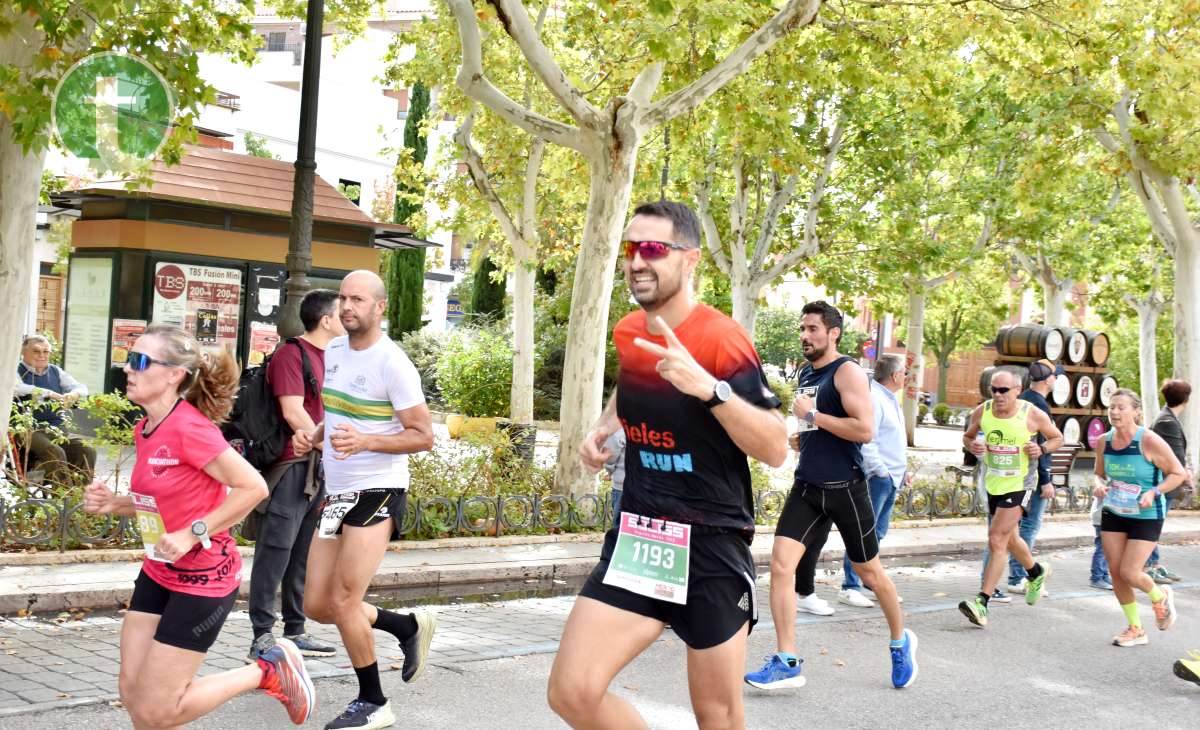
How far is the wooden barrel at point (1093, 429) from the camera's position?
24.5 metres

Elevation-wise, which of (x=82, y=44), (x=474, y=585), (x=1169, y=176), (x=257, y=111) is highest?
(x=257, y=111)

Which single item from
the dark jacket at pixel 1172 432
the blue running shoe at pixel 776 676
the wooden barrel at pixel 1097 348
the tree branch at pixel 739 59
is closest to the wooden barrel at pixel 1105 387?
the wooden barrel at pixel 1097 348

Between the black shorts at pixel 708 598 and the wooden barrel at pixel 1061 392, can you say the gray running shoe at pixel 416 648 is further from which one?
the wooden barrel at pixel 1061 392

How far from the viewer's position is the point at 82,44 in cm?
985

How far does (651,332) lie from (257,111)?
137 ft

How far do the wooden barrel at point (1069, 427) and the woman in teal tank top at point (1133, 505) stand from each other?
16.2m

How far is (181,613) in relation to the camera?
4242 millimetres

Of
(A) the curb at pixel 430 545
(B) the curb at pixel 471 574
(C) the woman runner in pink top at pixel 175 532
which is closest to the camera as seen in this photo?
(C) the woman runner in pink top at pixel 175 532

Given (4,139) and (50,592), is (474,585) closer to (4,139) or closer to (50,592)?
(50,592)

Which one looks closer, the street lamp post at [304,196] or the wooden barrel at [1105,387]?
the street lamp post at [304,196]

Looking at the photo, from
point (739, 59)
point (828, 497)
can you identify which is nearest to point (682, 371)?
point (828, 497)

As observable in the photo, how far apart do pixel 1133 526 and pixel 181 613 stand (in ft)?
21.3

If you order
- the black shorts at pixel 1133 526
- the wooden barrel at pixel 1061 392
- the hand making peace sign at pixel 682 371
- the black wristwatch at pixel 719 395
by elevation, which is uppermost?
the wooden barrel at pixel 1061 392

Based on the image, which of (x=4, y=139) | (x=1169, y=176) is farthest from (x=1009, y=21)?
(x=4, y=139)
